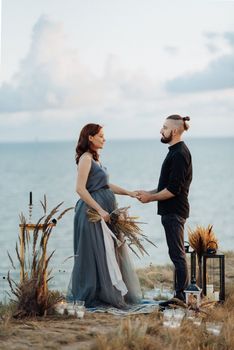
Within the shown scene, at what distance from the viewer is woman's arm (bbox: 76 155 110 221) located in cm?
637

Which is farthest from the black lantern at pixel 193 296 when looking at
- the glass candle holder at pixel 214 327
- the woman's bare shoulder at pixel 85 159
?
the woman's bare shoulder at pixel 85 159

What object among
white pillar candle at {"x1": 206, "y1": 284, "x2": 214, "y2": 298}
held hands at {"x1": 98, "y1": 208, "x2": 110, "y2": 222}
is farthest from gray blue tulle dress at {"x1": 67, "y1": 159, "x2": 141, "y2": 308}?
white pillar candle at {"x1": 206, "y1": 284, "x2": 214, "y2": 298}

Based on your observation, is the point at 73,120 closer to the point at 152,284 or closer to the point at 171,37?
the point at 171,37

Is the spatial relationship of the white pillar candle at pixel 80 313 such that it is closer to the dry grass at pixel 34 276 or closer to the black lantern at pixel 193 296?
the dry grass at pixel 34 276

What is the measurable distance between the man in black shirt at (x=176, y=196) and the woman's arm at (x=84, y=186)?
1.27 ft

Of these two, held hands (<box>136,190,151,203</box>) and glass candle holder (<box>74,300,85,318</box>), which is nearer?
glass candle holder (<box>74,300,85,318</box>)

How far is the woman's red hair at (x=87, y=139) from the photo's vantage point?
6406 millimetres

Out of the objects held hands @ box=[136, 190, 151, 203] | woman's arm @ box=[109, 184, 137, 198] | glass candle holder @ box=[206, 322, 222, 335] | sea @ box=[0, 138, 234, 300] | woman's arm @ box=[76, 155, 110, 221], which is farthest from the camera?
sea @ box=[0, 138, 234, 300]

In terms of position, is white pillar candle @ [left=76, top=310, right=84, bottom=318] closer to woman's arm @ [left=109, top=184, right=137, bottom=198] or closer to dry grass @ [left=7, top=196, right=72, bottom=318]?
dry grass @ [left=7, top=196, right=72, bottom=318]

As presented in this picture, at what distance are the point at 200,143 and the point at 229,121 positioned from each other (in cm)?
1560

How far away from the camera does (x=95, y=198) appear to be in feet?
21.3

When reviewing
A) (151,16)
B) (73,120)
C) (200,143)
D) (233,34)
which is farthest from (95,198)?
(200,143)

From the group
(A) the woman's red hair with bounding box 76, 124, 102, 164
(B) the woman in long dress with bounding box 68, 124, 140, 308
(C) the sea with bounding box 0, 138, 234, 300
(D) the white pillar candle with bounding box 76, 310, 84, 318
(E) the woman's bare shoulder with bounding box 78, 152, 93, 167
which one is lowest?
(D) the white pillar candle with bounding box 76, 310, 84, 318

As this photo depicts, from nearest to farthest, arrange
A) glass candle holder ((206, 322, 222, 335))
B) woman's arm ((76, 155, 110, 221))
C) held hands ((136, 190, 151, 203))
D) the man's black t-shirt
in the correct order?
glass candle holder ((206, 322, 222, 335)) → the man's black t-shirt → woman's arm ((76, 155, 110, 221)) → held hands ((136, 190, 151, 203))
